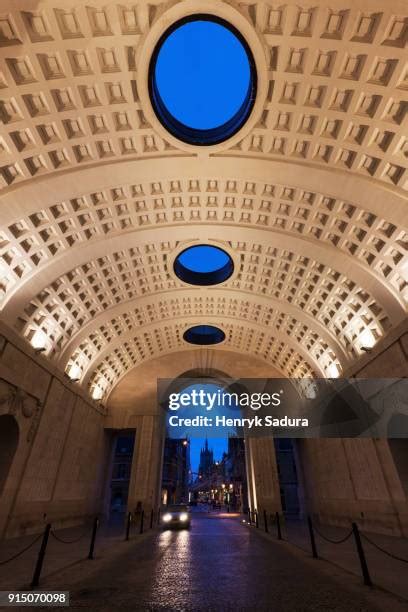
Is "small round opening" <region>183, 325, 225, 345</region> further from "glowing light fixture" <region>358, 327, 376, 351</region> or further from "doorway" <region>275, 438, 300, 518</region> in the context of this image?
"doorway" <region>275, 438, 300, 518</region>

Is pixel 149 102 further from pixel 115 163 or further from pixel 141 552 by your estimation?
pixel 141 552

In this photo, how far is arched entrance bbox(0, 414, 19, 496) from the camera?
14016mm

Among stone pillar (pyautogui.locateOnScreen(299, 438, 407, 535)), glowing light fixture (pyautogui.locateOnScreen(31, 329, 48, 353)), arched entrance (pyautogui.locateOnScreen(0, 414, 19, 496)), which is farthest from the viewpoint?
glowing light fixture (pyautogui.locateOnScreen(31, 329, 48, 353))

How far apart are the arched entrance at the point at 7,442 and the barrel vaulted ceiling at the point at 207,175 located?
3675mm

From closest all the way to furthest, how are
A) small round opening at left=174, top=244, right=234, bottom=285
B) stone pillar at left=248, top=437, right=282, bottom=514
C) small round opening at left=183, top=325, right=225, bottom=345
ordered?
1. small round opening at left=174, top=244, right=234, bottom=285
2. stone pillar at left=248, top=437, right=282, bottom=514
3. small round opening at left=183, top=325, right=225, bottom=345

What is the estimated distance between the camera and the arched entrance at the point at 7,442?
14016mm

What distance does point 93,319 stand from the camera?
→ 18.9m

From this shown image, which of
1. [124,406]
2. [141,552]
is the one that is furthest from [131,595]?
[124,406]

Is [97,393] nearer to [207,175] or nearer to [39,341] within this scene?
[39,341]

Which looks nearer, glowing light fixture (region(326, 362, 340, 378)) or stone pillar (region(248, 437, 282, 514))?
glowing light fixture (region(326, 362, 340, 378))

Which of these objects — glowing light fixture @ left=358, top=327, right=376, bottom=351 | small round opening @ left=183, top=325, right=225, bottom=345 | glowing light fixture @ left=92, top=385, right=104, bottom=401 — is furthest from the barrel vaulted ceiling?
small round opening @ left=183, top=325, right=225, bottom=345

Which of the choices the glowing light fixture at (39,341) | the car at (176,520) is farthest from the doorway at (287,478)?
the glowing light fixture at (39,341)

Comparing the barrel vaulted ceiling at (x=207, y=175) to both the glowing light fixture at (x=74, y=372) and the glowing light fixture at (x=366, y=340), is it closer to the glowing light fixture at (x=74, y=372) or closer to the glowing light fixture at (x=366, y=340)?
the glowing light fixture at (x=366, y=340)

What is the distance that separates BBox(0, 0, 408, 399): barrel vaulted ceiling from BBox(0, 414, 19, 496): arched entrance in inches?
145
